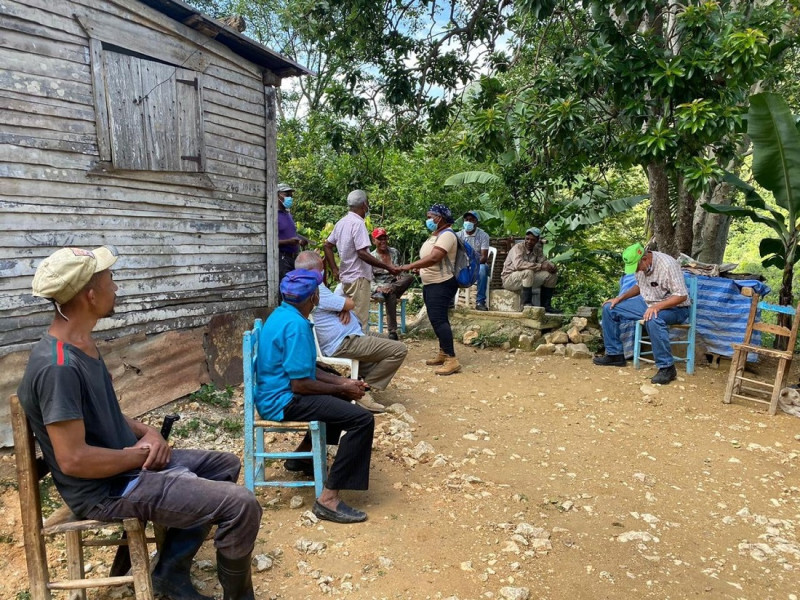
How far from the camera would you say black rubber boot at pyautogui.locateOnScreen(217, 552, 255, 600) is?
240cm

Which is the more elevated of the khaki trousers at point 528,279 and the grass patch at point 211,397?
the khaki trousers at point 528,279

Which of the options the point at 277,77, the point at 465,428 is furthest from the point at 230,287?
the point at 465,428

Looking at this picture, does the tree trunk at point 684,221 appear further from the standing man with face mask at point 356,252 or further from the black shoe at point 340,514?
the black shoe at point 340,514

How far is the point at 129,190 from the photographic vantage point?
16.4ft

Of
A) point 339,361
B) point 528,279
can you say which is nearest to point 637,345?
point 528,279

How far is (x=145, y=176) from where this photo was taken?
5117 mm

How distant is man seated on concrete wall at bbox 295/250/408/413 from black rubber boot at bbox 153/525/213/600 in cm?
233

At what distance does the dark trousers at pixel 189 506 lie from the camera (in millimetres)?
2238

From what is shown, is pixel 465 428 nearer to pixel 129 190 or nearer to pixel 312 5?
pixel 129 190

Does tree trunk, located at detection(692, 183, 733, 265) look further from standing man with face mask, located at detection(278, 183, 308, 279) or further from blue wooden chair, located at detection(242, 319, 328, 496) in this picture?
blue wooden chair, located at detection(242, 319, 328, 496)

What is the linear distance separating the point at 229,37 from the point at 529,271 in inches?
206

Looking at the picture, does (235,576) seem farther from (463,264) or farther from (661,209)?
(661,209)

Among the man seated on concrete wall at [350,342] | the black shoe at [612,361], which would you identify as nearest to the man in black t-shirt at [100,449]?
the man seated on concrete wall at [350,342]

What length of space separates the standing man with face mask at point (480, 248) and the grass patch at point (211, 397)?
15.3 feet
